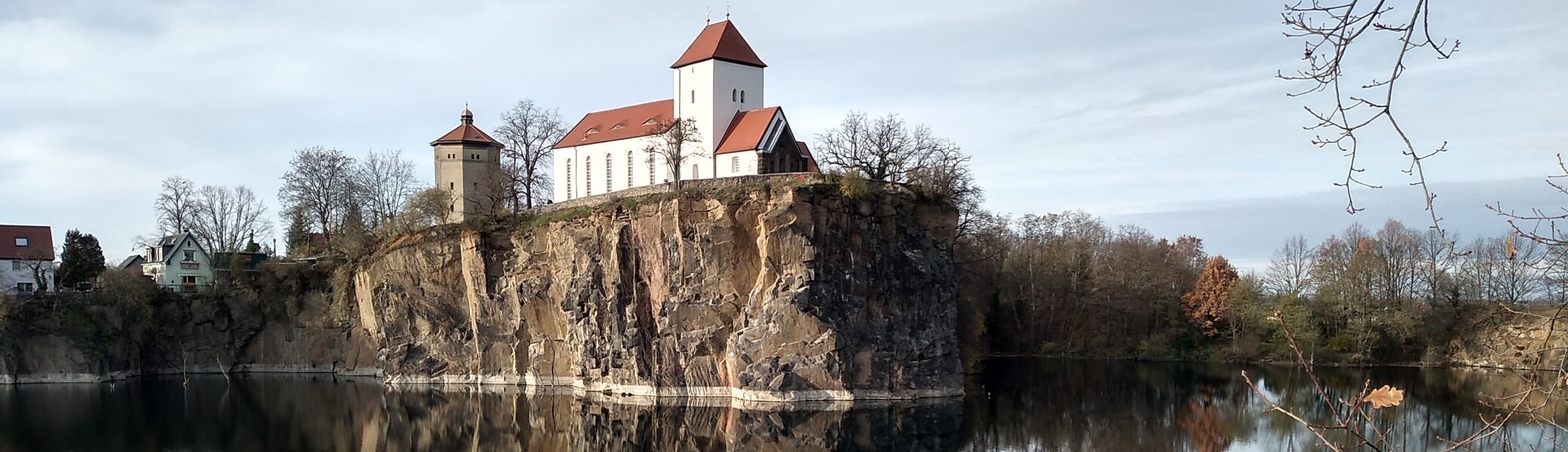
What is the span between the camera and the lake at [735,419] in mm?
31359

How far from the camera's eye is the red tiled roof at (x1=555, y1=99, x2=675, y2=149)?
49875 millimetres

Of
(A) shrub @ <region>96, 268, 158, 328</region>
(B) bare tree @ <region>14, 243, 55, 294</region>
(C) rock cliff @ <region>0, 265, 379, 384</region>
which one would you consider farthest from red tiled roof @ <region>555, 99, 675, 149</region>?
(B) bare tree @ <region>14, 243, 55, 294</region>

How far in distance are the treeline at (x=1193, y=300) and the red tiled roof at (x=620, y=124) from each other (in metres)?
15.6

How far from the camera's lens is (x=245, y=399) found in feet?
149

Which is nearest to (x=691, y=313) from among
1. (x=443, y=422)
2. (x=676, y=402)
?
(x=676, y=402)

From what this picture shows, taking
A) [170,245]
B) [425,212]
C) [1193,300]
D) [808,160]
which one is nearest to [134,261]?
[170,245]

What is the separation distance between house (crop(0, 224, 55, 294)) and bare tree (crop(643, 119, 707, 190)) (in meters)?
32.6

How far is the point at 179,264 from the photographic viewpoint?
199 feet

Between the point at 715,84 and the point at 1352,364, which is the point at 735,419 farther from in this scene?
the point at 1352,364

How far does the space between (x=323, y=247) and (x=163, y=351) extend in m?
10.3

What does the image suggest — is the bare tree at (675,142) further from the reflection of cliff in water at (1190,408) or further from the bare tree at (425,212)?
the reflection of cliff in water at (1190,408)

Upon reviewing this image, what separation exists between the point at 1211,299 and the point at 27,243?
60334mm

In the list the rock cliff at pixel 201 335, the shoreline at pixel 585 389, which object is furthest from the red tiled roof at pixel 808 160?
the rock cliff at pixel 201 335

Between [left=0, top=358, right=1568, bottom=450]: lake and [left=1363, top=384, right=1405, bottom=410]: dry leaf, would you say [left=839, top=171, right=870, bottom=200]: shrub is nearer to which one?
[left=0, top=358, right=1568, bottom=450]: lake
